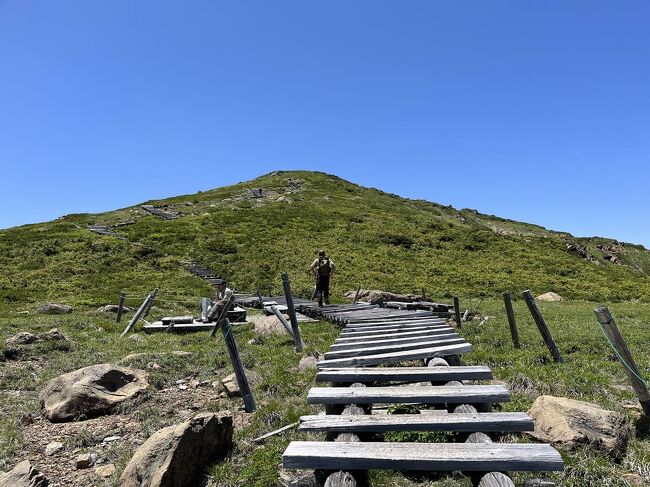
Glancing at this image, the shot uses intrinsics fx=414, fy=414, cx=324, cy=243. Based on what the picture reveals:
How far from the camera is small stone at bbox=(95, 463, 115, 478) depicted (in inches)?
238

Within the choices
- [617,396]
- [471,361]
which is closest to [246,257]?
[471,361]

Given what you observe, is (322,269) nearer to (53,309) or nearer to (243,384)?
(243,384)

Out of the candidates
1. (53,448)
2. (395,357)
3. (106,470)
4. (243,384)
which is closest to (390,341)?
(395,357)

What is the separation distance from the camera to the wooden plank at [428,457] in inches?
175

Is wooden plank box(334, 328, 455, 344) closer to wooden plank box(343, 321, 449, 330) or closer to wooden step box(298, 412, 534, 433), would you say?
wooden plank box(343, 321, 449, 330)

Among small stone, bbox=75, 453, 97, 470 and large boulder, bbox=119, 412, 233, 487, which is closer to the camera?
large boulder, bbox=119, 412, 233, 487

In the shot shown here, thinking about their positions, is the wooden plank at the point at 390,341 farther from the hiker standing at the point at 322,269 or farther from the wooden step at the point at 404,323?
the hiker standing at the point at 322,269

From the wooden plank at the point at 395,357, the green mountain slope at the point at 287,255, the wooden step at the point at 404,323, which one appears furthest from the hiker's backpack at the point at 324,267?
the green mountain slope at the point at 287,255

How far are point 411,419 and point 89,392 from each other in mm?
6462

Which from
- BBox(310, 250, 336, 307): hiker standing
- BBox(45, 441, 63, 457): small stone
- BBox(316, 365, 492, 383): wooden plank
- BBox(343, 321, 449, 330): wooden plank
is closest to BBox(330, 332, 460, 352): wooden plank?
BBox(343, 321, 449, 330): wooden plank

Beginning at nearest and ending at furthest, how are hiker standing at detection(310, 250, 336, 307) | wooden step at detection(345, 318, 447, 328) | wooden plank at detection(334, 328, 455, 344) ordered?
wooden plank at detection(334, 328, 455, 344)
wooden step at detection(345, 318, 447, 328)
hiker standing at detection(310, 250, 336, 307)

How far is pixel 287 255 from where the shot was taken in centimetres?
4525

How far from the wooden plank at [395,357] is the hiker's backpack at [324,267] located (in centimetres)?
1089

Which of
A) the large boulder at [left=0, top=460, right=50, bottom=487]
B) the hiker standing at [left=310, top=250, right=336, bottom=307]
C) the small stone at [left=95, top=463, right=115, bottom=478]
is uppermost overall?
the hiker standing at [left=310, top=250, right=336, bottom=307]
